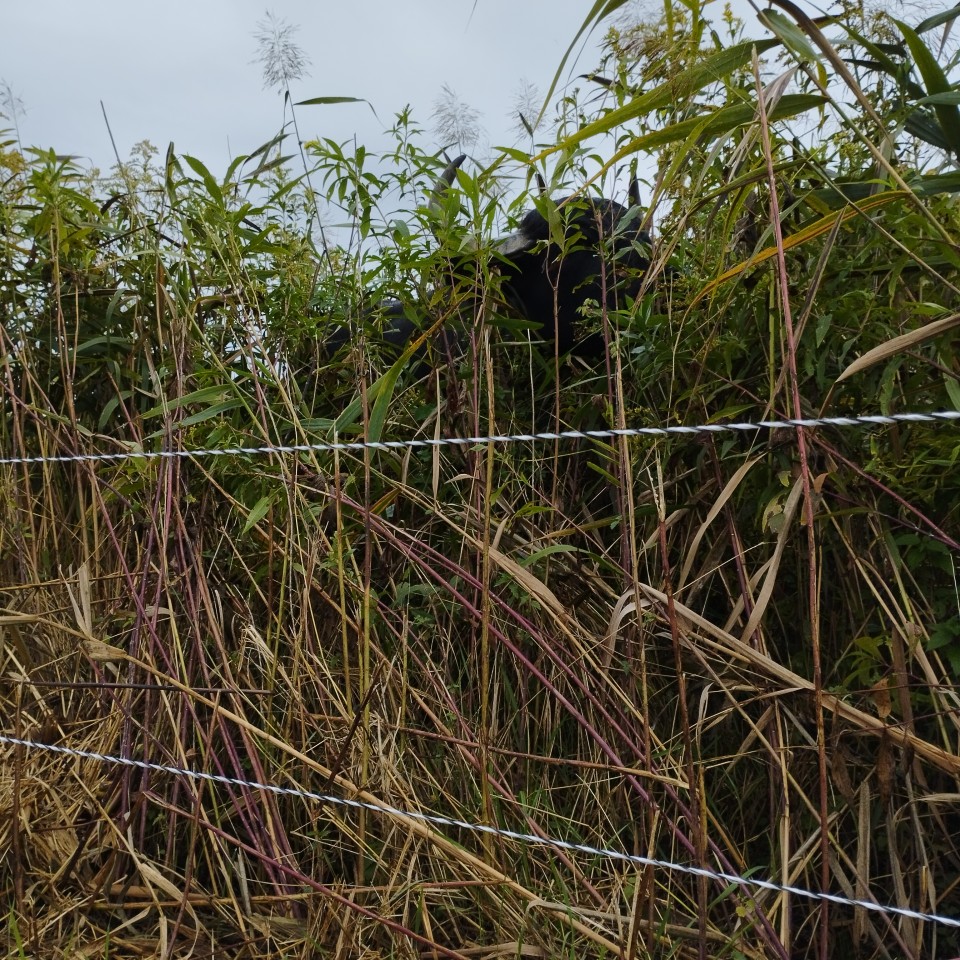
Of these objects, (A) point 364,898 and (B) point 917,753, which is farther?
(A) point 364,898

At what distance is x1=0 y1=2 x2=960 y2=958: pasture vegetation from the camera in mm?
1299

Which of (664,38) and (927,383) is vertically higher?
(664,38)

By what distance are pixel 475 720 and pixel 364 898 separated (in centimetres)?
36

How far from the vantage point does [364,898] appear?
4.75ft

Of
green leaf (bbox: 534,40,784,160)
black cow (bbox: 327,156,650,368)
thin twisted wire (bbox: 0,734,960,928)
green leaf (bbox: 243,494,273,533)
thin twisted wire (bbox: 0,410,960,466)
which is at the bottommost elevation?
thin twisted wire (bbox: 0,734,960,928)

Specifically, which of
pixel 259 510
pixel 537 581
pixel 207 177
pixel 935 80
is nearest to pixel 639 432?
pixel 537 581

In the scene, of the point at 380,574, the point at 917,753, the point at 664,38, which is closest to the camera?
the point at 917,753

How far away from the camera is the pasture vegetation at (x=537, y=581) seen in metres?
1.30

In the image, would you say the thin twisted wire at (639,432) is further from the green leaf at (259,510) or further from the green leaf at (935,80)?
the green leaf at (935,80)

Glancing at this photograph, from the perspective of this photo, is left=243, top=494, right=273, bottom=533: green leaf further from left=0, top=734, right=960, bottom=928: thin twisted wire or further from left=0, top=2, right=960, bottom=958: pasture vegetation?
left=0, top=734, right=960, bottom=928: thin twisted wire

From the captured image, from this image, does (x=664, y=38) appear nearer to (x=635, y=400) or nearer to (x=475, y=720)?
(x=635, y=400)

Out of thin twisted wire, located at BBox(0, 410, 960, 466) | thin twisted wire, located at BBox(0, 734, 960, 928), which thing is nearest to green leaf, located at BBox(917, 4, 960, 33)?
thin twisted wire, located at BBox(0, 410, 960, 466)

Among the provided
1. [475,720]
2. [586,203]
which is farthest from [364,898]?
[586,203]

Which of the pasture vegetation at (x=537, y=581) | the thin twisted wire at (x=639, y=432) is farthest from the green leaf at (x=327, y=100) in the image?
the thin twisted wire at (x=639, y=432)
